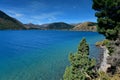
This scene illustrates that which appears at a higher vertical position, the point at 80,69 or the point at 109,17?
the point at 109,17

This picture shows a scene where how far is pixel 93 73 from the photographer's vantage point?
2773cm

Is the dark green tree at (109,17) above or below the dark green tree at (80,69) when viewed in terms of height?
above

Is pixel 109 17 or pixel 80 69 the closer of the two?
pixel 80 69

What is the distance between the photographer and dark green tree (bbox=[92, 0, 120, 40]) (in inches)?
1232

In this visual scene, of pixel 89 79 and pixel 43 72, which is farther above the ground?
pixel 89 79

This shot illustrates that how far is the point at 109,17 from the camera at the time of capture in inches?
1286

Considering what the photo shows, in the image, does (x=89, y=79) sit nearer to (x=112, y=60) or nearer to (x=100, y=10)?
(x=112, y=60)

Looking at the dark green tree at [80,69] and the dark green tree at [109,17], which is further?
the dark green tree at [109,17]

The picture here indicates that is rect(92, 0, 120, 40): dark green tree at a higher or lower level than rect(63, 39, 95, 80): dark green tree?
higher

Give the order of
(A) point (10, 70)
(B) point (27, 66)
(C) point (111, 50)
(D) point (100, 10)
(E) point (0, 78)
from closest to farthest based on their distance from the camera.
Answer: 1. (C) point (111, 50)
2. (D) point (100, 10)
3. (E) point (0, 78)
4. (A) point (10, 70)
5. (B) point (27, 66)

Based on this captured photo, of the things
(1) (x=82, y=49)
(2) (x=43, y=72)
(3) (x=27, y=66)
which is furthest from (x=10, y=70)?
(1) (x=82, y=49)

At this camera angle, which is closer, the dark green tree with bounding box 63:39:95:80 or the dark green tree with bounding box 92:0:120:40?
the dark green tree with bounding box 63:39:95:80

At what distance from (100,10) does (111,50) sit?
7.75m

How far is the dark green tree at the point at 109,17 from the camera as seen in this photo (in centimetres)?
3128
